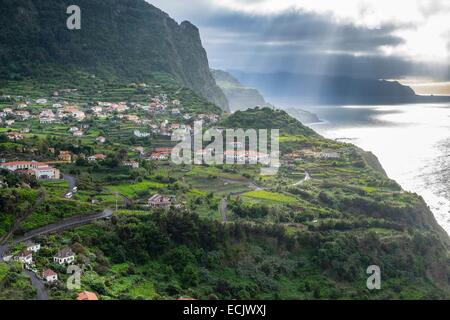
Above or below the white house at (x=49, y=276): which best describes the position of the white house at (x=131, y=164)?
above

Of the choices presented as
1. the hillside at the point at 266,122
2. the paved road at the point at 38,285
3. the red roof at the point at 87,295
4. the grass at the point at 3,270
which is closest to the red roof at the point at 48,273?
the paved road at the point at 38,285

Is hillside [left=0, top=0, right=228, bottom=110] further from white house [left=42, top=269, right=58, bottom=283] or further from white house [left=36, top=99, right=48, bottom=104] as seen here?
white house [left=42, top=269, right=58, bottom=283]

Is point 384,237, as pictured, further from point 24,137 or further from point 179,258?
point 24,137

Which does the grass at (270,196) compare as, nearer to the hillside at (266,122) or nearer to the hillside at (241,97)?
the hillside at (266,122)

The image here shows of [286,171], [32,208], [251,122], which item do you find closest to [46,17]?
[251,122]

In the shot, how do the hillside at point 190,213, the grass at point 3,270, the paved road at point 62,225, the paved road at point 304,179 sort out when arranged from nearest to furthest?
the grass at point 3,270
the paved road at point 62,225
the hillside at point 190,213
the paved road at point 304,179

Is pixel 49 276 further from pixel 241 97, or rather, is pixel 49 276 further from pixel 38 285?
pixel 241 97
